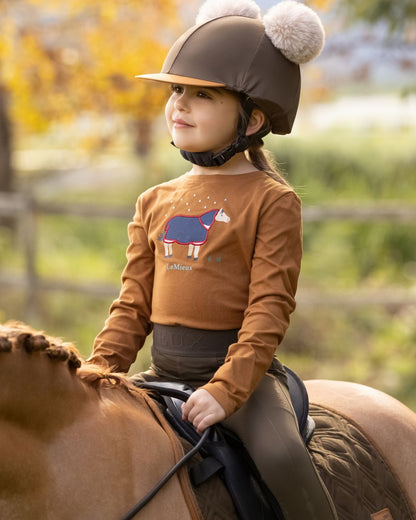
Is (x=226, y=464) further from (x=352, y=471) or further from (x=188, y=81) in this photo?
(x=188, y=81)

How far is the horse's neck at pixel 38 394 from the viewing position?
1603 mm

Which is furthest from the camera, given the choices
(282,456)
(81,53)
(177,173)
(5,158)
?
(5,158)

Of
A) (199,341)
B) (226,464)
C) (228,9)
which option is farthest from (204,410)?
(228,9)

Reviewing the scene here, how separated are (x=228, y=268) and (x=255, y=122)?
44 cm

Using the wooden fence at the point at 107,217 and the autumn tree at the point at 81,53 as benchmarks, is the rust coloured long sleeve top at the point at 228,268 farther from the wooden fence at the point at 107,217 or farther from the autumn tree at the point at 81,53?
the autumn tree at the point at 81,53

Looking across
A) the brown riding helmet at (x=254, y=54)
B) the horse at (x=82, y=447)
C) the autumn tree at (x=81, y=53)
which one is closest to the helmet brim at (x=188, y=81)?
the brown riding helmet at (x=254, y=54)

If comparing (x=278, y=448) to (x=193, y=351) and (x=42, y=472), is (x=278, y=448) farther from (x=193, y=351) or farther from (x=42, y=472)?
(x=42, y=472)

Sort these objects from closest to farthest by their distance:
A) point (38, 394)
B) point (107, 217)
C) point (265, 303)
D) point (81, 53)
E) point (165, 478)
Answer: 1. point (38, 394)
2. point (165, 478)
3. point (265, 303)
4. point (107, 217)
5. point (81, 53)

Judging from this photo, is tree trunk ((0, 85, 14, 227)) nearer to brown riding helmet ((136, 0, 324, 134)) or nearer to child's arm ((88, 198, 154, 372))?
child's arm ((88, 198, 154, 372))

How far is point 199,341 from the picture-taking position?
2084 millimetres

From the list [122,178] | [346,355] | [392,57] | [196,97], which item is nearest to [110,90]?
[392,57]

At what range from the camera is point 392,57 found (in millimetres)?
7574

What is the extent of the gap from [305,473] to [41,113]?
742 centimetres

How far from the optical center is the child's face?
2.10 m
